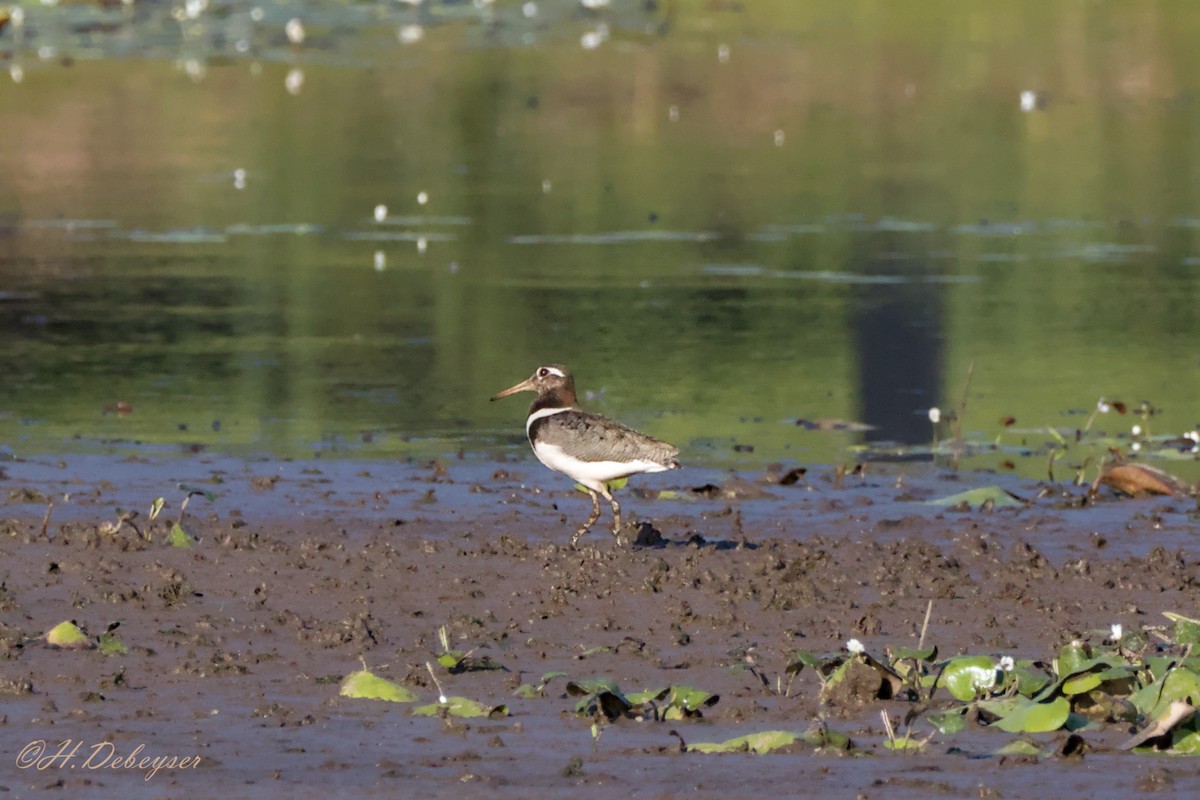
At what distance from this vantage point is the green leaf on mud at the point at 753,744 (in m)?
6.04

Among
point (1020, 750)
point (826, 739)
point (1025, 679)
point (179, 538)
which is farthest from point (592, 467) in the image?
point (1020, 750)

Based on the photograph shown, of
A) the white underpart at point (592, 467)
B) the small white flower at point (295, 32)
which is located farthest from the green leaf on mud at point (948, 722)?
the small white flower at point (295, 32)

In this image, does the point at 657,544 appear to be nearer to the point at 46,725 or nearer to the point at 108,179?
the point at 46,725

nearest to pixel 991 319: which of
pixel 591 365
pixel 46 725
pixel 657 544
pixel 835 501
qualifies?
pixel 591 365

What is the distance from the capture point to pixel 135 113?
1057 inches

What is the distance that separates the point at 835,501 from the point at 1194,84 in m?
21.1

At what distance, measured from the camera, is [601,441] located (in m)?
8.73

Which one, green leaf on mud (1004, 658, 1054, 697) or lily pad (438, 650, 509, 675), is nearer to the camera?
green leaf on mud (1004, 658, 1054, 697)

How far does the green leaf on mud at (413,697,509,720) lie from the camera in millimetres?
6398

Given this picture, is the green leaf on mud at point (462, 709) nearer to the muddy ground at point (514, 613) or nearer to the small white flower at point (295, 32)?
the muddy ground at point (514, 613)

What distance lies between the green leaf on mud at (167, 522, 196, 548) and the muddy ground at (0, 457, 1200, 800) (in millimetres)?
70

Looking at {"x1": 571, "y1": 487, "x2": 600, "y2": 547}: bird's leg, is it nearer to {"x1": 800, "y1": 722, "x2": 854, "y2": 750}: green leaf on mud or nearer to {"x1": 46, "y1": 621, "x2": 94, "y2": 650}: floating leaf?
{"x1": 46, "y1": 621, "x2": 94, "y2": 650}: floating leaf

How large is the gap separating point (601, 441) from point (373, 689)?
236 centimetres

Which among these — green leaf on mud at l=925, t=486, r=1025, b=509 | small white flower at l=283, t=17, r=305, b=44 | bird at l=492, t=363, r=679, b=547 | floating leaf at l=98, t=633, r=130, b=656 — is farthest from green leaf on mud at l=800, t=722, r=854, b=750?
small white flower at l=283, t=17, r=305, b=44
